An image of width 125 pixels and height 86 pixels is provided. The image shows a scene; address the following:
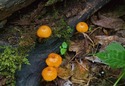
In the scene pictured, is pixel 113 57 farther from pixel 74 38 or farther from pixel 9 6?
pixel 9 6

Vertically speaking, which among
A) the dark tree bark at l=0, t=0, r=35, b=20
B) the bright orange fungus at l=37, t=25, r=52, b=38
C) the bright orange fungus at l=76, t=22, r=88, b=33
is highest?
the dark tree bark at l=0, t=0, r=35, b=20

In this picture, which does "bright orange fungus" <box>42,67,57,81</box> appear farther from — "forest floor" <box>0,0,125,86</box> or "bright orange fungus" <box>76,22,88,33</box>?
"bright orange fungus" <box>76,22,88,33</box>

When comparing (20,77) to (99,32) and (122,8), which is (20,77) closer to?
(99,32)

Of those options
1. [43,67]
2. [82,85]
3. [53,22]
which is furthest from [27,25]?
[82,85]

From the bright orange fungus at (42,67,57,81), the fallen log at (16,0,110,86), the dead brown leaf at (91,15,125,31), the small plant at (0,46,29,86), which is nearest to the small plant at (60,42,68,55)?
the fallen log at (16,0,110,86)

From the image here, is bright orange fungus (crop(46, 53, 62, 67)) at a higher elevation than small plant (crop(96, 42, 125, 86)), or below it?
below

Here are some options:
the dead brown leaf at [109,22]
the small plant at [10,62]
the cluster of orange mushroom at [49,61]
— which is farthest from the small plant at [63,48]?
the dead brown leaf at [109,22]
